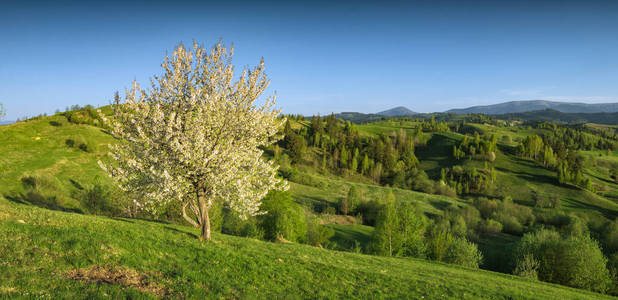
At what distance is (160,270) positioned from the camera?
13.0m

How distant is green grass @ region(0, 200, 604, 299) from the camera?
33.4 ft

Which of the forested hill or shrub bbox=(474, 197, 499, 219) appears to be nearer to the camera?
the forested hill

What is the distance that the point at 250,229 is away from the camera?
150 ft

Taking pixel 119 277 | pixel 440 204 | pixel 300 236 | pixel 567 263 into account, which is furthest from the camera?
pixel 440 204

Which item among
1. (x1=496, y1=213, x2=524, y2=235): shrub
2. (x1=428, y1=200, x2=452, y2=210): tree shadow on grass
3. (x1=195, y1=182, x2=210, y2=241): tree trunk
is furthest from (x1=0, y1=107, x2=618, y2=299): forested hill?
(x1=428, y1=200, x2=452, y2=210): tree shadow on grass

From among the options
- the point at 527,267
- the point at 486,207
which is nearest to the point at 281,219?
the point at 527,267

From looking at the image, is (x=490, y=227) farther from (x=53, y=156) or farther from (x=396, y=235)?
(x=53, y=156)

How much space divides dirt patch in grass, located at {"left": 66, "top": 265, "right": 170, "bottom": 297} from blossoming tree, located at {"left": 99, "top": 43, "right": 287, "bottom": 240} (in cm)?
459

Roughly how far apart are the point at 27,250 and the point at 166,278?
5778 mm

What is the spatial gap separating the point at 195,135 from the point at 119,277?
7.76 metres

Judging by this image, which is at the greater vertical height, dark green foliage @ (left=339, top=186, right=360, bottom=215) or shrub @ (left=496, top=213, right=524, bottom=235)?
dark green foliage @ (left=339, top=186, right=360, bottom=215)

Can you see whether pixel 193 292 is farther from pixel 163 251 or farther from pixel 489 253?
pixel 489 253

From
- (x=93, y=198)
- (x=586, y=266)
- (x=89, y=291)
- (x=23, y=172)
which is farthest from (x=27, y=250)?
(x=586, y=266)

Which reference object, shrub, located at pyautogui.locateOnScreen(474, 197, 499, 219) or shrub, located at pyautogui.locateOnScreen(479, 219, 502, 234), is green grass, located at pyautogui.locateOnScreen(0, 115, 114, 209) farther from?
shrub, located at pyautogui.locateOnScreen(474, 197, 499, 219)
